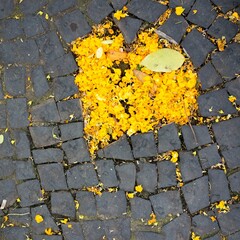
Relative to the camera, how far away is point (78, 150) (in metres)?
4.51

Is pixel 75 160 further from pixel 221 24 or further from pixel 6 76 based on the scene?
pixel 221 24

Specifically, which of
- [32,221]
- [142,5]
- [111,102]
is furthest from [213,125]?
[32,221]

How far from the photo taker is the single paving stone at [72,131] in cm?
450

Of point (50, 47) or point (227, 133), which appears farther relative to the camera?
point (50, 47)

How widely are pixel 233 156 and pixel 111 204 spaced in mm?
1261

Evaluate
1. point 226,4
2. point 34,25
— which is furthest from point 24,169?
point 226,4

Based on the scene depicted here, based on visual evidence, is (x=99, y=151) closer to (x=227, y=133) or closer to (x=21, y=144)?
(x=21, y=144)

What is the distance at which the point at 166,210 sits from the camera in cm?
447

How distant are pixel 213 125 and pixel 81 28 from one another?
159cm

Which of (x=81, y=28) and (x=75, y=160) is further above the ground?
(x=81, y=28)

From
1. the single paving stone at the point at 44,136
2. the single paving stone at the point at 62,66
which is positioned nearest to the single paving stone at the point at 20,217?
the single paving stone at the point at 44,136

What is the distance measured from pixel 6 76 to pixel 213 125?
207cm

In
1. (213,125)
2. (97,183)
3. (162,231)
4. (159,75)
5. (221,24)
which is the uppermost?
(221,24)

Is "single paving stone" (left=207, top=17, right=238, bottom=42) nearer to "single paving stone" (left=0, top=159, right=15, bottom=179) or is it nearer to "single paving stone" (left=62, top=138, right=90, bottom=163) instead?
"single paving stone" (left=62, top=138, right=90, bottom=163)
